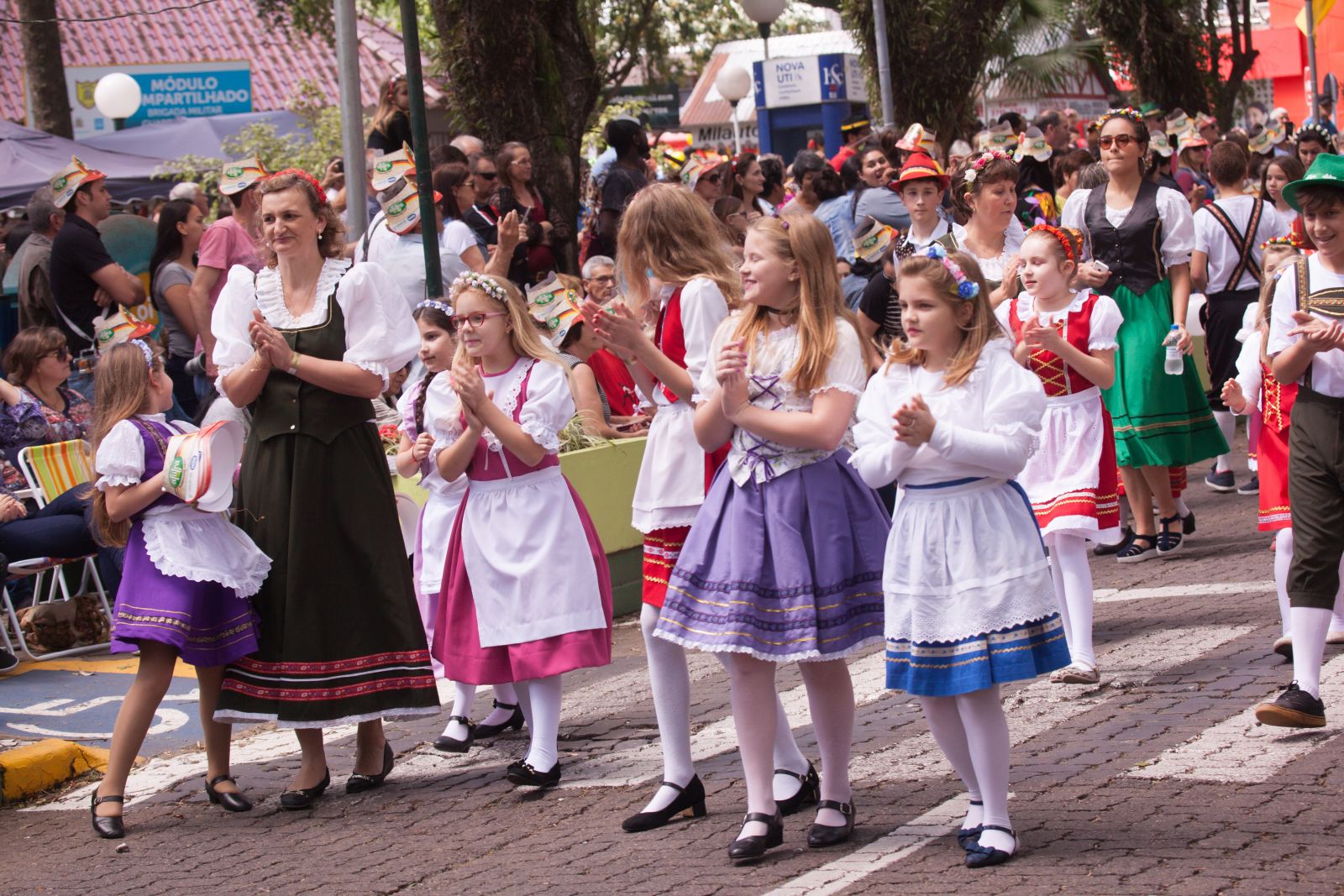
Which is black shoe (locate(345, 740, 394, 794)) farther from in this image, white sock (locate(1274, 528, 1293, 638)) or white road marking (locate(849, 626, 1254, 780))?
white sock (locate(1274, 528, 1293, 638))

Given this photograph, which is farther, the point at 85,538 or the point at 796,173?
the point at 796,173

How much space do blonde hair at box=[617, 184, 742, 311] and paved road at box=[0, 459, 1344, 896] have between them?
5.66ft

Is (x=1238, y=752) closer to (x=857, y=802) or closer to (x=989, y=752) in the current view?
(x=857, y=802)

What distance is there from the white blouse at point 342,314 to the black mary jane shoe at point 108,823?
59.0 inches

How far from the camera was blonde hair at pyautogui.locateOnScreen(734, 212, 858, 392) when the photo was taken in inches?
193

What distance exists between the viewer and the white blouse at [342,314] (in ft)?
19.9

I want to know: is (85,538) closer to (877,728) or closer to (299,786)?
(299,786)

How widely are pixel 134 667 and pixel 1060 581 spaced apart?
4.68 m

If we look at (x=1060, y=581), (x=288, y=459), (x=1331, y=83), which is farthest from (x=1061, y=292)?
(x=1331, y=83)

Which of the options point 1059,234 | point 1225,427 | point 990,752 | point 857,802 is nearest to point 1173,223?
point 1059,234

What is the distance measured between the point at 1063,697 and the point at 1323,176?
2.21m

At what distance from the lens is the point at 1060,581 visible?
704cm

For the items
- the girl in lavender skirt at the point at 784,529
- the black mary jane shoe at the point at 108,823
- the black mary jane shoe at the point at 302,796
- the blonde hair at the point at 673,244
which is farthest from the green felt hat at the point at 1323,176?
the black mary jane shoe at the point at 108,823

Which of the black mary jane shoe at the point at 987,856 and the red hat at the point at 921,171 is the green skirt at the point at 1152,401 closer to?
the red hat at the point at 921,171
